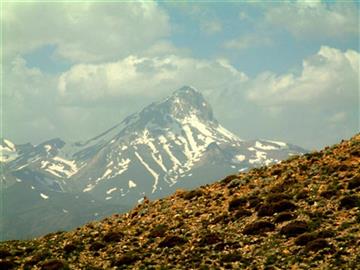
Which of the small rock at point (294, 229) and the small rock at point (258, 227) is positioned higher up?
the small rock at point (258, 227)

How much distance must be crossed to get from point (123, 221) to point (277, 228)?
20.6 m

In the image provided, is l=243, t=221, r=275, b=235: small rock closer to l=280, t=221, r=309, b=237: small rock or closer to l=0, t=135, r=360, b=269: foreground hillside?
l=0, t=135, r=360, b=269: foreground hillside

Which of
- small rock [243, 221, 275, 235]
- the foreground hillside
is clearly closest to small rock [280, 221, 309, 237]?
the foreground hillside

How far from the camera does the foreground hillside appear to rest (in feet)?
120

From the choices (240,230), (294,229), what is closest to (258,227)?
(240,230)

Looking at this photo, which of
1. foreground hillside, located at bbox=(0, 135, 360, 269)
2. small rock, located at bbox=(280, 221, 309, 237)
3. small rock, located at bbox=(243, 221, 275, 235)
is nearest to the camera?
foreground hillside, located at bbox=(0, 135, 360, 269)

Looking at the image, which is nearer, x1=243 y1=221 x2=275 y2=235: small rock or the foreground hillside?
the foreground hillside

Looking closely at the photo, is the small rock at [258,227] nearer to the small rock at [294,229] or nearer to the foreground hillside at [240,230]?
the foreground hillside at [240,230]

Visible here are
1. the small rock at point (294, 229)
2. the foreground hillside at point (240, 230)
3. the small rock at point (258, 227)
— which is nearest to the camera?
the foreground hillside at point (240, 230)

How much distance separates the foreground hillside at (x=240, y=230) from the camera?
1444 inches

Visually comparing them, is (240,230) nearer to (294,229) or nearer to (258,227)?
(258,227)

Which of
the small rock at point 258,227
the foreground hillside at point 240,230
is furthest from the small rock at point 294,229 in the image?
the small rock at point 258,227

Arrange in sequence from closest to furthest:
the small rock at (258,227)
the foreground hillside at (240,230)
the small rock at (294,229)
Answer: the foreground hillside at (240,230) → the small rock at (294,229) → the small rock at (258,227)

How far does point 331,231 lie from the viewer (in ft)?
125
